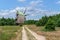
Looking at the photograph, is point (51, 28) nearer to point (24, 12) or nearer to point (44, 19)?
point (24, 12)

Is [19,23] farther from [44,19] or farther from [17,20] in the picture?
[44,19]

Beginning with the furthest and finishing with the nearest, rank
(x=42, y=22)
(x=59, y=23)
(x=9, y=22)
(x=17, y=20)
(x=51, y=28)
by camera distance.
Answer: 1. (x=9, y=22)
2. (x=42, y=22)
3. (x=17, y=20)
4. (x=59, y=23)
5. (x=51, y=28)

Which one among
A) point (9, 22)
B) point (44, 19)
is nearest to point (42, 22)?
point (44, 19)

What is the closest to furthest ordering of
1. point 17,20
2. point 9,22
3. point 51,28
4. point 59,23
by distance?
point 51,28, point 59,23, point 17,20, point 9,22

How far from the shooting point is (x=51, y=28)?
59.9 m

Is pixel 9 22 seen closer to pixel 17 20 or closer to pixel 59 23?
pixel 17 20

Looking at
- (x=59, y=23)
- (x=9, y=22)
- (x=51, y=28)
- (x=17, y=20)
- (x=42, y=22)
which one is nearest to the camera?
(x=51, y=28)

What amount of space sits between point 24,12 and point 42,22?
1505 centimetres

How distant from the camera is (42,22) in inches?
5630

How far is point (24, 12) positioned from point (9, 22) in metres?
33.3

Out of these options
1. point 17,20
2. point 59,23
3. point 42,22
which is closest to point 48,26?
point 59,23

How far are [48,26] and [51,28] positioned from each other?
95 cm

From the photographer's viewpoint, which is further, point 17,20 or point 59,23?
point 17,20

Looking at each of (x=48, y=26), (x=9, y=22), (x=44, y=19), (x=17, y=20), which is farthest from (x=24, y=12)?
(x=48, y=26)
